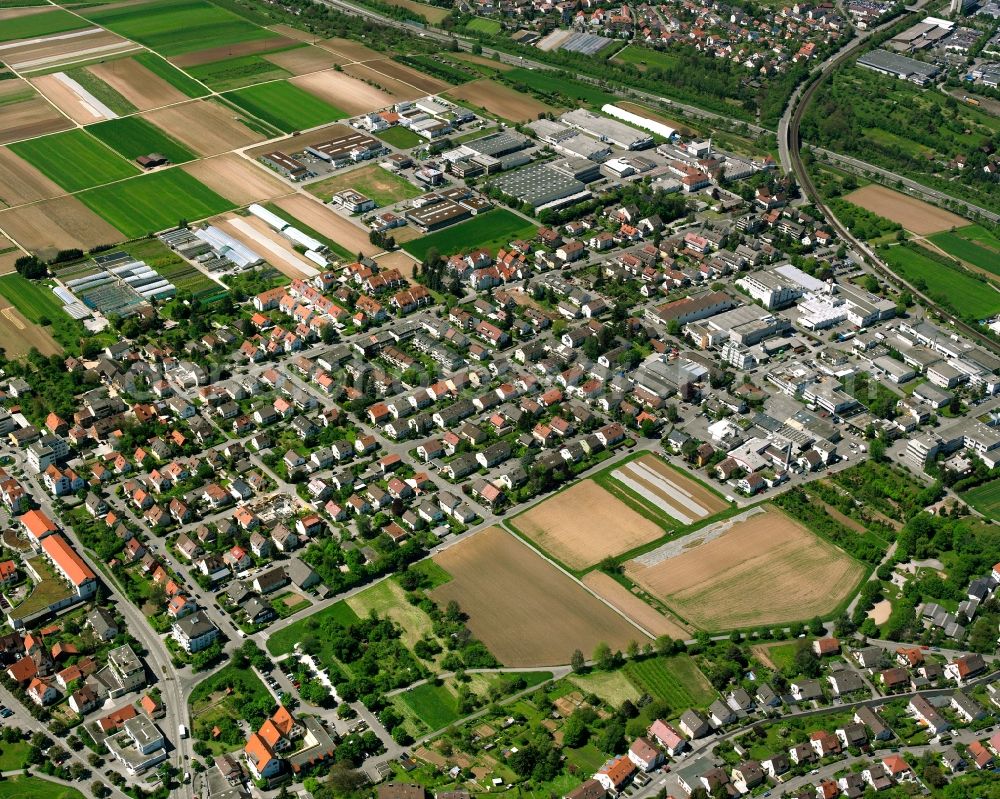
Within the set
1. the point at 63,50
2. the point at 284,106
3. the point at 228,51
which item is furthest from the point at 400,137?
the point at 63,50

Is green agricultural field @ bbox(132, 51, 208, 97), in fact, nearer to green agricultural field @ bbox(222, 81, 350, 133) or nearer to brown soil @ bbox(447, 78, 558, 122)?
green agricultural field @ bbox(222, 81, 350, 133)

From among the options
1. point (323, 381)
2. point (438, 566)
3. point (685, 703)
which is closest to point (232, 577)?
point (438, 566)

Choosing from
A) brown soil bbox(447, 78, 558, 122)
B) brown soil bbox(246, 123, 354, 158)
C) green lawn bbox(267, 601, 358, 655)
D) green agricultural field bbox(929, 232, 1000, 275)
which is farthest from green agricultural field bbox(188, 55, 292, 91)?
green lawn bbox(267, 601, 358, 655)

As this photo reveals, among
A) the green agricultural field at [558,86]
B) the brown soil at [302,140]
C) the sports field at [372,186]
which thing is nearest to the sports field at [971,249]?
the green agricultural field at [558,86]

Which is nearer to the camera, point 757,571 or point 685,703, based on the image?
point 685,703

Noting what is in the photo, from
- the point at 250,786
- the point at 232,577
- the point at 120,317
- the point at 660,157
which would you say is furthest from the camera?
the point at 660,157

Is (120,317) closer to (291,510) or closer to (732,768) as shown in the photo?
(291,510)
